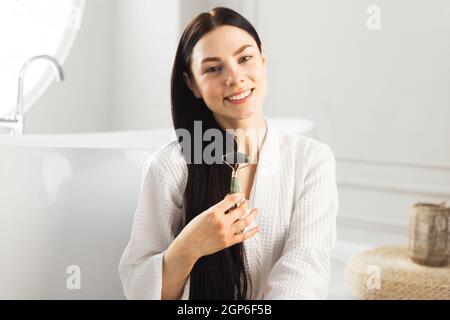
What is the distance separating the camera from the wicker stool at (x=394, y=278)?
1.42m

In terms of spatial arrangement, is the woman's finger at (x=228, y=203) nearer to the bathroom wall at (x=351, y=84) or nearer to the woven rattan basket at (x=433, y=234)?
the woven rattan basket at (x=433, y=234)

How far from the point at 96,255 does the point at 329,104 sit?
1042 mm

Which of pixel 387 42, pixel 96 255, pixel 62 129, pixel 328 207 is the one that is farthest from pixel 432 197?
pixel 62 129

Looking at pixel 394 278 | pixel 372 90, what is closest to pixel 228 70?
pixel 394 278

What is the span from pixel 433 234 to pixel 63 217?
0.92m

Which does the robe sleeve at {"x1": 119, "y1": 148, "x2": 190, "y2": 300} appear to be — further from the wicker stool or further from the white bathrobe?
the wicker stool

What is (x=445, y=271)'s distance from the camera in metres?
1.44

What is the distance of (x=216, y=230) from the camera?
0.74 metres

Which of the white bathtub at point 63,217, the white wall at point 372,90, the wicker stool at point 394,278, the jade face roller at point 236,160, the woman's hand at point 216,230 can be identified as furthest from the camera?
the white wall at point 372,90

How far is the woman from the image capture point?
80 centimetres

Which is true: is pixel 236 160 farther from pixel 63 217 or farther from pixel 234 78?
pixel 63 217

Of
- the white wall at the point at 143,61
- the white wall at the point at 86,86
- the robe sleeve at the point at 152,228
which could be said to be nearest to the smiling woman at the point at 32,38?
the white wall at the point at 86,86

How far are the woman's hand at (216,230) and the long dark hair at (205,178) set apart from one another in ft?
0.19
